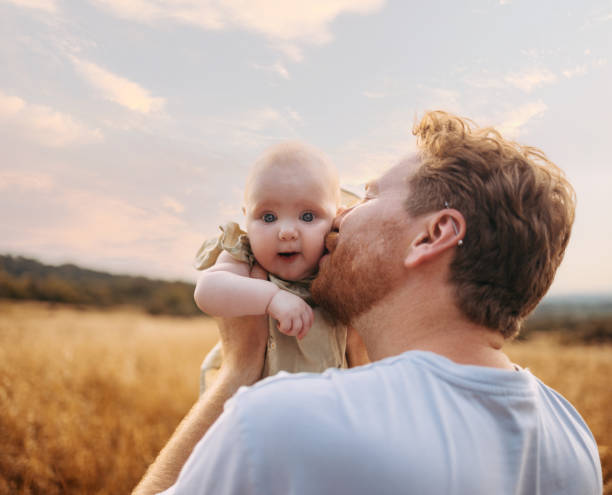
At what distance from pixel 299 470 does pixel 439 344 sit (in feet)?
2.37

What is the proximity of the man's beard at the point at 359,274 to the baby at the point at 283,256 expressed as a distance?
Result: 0.14 m

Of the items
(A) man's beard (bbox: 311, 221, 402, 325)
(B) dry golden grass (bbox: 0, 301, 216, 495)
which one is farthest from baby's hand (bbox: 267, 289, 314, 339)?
(B) dry golden grass (bbox: 0, 301, 216, 495)

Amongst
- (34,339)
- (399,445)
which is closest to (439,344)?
(399,445)

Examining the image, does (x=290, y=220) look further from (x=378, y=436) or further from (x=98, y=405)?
(x=98, y=405)

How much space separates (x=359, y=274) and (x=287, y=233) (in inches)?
15.9

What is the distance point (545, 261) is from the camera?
202 cm

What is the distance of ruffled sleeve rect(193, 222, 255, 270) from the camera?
8.04 ft

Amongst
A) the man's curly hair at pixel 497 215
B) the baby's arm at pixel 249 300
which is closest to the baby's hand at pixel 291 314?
the baby's arm at pixel 249 300

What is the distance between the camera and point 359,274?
81.8 inches

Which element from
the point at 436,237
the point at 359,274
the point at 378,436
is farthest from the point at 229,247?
the point at 378,436

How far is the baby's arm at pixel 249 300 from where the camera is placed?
83.6 inches

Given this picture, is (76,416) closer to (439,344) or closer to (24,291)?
(439,344)

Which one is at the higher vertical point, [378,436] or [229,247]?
[229,247]

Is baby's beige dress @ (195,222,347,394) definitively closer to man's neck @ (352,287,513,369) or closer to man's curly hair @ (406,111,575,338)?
man's neck @ (352,287,513,369)
